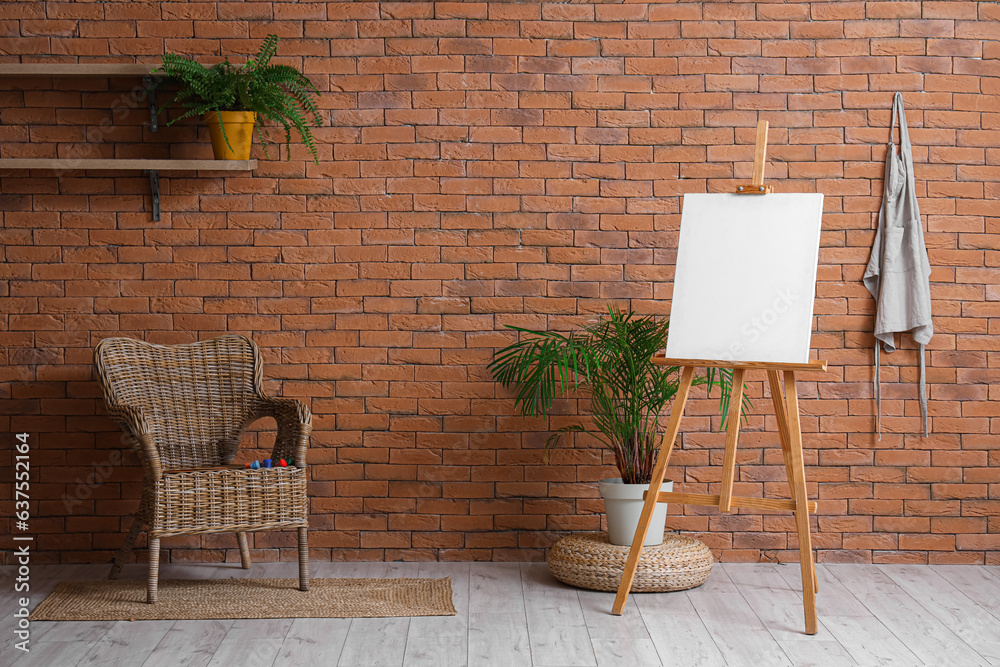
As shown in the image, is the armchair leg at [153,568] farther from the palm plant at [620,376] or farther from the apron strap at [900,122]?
the apron strap at [900,122]

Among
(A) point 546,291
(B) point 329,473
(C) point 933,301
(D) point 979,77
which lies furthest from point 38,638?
(D) point 979,77

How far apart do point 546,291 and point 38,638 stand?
2160mm

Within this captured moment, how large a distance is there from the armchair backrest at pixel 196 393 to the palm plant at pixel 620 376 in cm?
98

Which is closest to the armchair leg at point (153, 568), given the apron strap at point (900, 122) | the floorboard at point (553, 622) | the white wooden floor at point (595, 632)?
the white wooden floor at point (595, 632)

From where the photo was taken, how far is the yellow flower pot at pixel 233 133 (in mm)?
3367

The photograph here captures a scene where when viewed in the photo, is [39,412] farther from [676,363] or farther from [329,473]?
[676,363]

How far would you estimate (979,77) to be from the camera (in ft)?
11.5

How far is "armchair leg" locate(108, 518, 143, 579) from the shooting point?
327cm

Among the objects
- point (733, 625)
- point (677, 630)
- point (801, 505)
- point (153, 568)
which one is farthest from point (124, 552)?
point (801, 505)

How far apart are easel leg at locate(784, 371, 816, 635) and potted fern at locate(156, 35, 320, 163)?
6.74 ft

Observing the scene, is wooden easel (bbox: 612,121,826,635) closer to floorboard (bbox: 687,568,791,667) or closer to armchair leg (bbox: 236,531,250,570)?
floorboard (bbox: 687,568,791,667)

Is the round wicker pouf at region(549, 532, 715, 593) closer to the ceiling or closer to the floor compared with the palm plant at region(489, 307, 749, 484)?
closer to the floor

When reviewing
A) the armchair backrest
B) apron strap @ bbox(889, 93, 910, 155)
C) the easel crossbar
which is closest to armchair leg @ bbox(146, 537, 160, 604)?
the armchair backrest

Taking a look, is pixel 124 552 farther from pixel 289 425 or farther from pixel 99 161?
pixel 99 161
